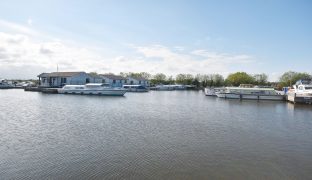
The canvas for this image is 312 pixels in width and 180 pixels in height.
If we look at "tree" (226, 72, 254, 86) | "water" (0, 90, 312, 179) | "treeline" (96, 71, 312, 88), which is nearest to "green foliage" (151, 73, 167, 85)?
"treeline" (96, 71, 312, 88)

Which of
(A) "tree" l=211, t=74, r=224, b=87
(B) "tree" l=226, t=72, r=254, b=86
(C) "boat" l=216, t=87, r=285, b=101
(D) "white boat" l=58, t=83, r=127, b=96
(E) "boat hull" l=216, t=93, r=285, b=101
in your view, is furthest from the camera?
(A) "tree" l=211, t=74, r=224, b=87

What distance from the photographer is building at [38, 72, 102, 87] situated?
70.6 metres

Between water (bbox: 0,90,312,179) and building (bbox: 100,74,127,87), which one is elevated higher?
building (bbox: 100,74,127,87)

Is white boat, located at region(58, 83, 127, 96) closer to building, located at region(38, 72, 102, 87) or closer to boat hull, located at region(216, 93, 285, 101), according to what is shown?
building, located at region(38, 72, 102, 87)

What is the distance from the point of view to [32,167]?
9617 millimetres

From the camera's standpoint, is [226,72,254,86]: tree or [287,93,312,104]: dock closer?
[287,93,312,104]: dock

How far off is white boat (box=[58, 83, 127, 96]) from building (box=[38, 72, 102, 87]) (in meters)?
12.7

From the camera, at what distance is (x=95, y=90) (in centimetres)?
5362

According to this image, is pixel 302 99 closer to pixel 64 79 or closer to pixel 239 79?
pixel 64 79

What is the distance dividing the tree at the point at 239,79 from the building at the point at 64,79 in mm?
Answer: 61069

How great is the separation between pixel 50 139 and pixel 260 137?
482 inches

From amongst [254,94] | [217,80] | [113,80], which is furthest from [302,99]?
[217,80]

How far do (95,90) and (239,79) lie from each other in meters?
73.2

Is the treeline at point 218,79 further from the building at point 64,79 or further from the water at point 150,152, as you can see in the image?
the water at point 150,152
